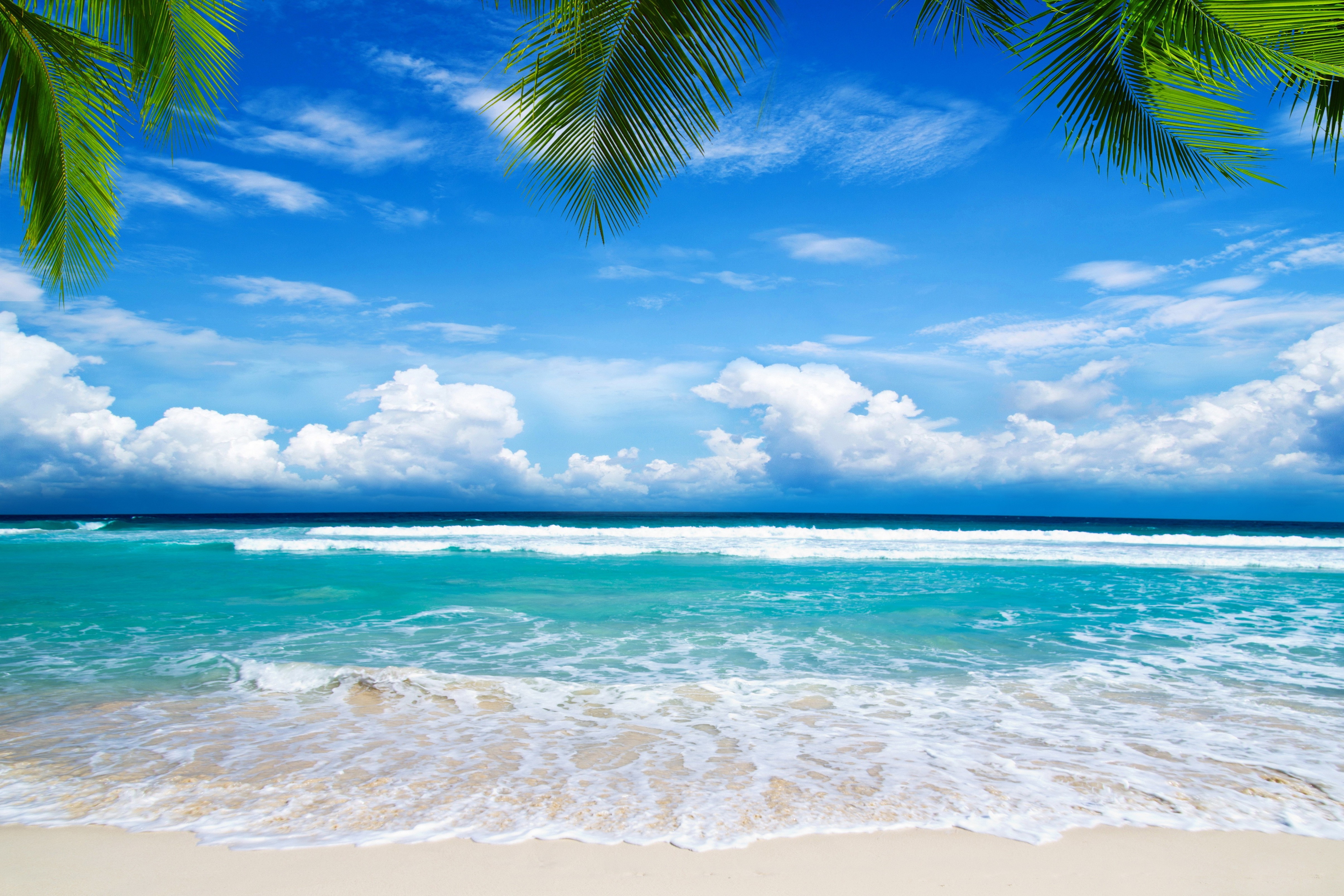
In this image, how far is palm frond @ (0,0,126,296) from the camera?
14.0 ft

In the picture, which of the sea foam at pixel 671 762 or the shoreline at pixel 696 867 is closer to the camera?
the shoreline at pixel 696 867

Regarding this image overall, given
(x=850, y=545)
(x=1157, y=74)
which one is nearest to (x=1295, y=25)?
(x=1157, y=74)

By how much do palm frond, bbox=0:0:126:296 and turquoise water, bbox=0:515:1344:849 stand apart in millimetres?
3318

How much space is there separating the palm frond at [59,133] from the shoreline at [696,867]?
385 centimetres

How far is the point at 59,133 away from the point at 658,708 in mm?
5710

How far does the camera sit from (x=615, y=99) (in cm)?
352

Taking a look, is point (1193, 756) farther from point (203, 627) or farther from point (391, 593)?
point (391, 593)

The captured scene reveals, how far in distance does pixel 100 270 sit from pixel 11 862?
4.04m

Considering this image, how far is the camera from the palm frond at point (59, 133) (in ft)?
14.0

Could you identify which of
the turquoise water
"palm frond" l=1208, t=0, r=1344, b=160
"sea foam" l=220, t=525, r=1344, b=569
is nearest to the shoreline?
the turquoise water

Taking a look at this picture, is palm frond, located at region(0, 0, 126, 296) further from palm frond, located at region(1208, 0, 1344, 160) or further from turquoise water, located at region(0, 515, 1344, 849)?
palm frond, located at region(1208, 0, 1344, 160)

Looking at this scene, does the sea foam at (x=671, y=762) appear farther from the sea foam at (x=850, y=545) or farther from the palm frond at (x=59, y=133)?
the sea foam at (x=850, y=545)

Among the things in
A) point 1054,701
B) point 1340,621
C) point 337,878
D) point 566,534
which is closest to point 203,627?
point 337,878

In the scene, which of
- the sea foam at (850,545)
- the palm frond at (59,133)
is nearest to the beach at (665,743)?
the palm frond at (59,133)
